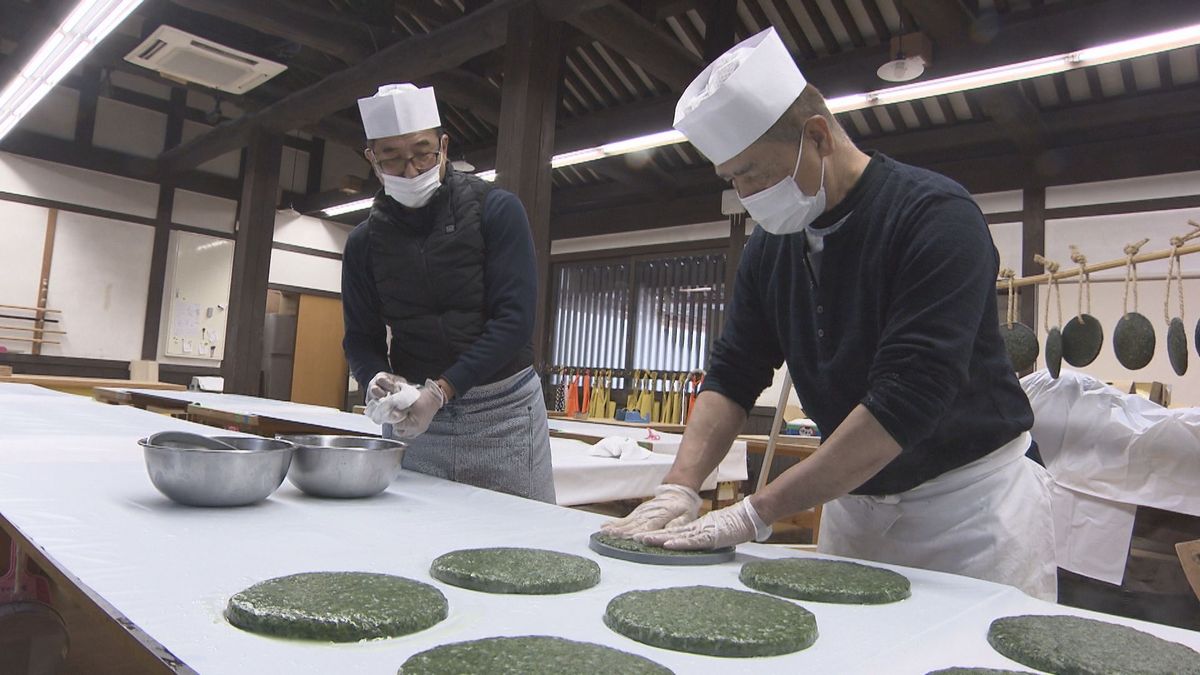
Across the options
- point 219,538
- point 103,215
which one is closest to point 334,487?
point 219,538

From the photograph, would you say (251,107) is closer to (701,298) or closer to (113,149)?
(113,149)

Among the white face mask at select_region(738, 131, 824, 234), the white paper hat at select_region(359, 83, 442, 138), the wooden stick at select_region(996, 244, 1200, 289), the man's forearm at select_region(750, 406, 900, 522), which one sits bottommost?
the man's forearm at select_region(750, 406, 900, 522)

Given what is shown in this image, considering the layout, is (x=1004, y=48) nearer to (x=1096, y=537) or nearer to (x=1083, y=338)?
(x=1083, y=338)

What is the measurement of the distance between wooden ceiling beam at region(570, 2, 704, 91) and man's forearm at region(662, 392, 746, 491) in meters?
3.41

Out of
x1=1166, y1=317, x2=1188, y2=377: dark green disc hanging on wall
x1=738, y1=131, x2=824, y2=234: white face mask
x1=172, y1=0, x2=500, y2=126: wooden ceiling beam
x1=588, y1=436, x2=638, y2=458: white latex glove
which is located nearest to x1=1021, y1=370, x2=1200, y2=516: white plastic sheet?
x1=1166, y1=317, x2=1188, y2=377: dark green disc hanging on wall

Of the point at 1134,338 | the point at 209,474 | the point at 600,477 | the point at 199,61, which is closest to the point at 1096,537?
the point at 1134,338

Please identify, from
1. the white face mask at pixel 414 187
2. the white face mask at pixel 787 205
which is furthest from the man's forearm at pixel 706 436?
the white face mask at pixel 414 187

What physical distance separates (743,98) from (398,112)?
3.12ft

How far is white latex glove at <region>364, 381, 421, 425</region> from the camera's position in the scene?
166 cm

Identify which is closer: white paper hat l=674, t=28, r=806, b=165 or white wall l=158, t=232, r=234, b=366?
white paper hat l=674, t=28, r=806, b=165

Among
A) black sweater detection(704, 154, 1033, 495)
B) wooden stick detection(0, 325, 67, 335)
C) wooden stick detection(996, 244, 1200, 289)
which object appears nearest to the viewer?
black sweater detection(704, 154, 1033, 495)

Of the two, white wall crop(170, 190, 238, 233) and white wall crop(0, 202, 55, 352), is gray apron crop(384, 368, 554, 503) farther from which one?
white wall crop(170, 190, 238, 233)

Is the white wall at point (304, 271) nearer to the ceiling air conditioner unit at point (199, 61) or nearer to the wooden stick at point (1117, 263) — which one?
the ceiling air conditioner unit at point (199, 61)

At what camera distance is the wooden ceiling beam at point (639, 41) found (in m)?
4.53
